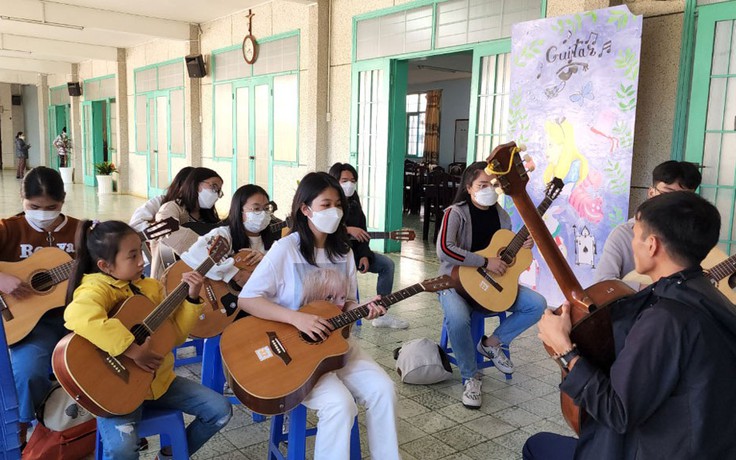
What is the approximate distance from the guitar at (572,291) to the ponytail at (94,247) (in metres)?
1.27

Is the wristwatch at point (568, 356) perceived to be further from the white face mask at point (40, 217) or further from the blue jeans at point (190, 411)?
the white face mask at point (40, 217)

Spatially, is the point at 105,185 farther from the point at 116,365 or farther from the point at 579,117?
the point at 116,365

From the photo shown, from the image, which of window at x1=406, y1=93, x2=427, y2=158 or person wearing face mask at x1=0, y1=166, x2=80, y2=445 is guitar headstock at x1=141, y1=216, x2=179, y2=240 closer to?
person wearing face mask at x1=0, y1=166, x2=80, y2=445

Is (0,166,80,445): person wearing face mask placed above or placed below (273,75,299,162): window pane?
below

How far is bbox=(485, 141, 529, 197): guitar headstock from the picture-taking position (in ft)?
5.11

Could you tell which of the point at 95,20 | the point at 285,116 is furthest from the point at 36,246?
the point at 95,20

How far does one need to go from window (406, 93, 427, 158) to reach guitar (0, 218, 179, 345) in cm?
1280

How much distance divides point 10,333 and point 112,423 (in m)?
0.77

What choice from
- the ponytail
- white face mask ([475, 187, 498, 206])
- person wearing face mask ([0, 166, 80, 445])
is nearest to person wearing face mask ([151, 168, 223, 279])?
person wearing face mask ([0, 166, 80, 445])

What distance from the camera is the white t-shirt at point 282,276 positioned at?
7.12 ft

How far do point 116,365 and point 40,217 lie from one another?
1094 mm

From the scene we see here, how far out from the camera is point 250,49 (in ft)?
29.8

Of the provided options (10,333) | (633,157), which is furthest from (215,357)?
(633,157)

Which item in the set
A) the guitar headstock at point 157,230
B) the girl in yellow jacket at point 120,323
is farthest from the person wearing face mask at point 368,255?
the girl in yellow jacket at point 120,323
